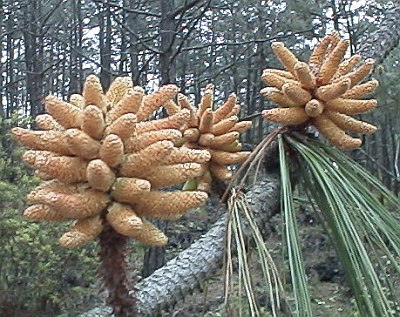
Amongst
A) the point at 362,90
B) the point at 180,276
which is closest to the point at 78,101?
the point at 180,276

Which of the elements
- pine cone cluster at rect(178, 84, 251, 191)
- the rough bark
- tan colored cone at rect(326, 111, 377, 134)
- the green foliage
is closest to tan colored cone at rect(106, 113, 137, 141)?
the rough bark

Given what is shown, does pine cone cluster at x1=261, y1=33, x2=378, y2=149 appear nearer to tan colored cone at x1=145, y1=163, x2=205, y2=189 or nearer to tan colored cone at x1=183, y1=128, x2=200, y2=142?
tan colored cone at x1=183, y1=128, x2=200, y2=142

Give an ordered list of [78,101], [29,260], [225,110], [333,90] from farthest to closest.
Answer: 1. [29,260]
2. [225,110]
3. [333,90]
4. [78,101]

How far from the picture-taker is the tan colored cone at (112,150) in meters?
0.71

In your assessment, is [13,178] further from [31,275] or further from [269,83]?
[269,83]

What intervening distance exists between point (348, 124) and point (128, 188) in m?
0.49

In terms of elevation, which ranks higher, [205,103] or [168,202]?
[205,103]

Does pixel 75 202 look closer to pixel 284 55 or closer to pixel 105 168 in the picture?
pixel 105 168

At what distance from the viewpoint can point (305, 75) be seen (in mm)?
1036

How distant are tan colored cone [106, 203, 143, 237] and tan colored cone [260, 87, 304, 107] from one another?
417 millimetres

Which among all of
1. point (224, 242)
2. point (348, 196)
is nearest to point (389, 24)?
point (348, 196)

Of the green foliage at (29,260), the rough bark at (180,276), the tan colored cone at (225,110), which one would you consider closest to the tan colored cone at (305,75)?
the tan colored cone at (225,110)

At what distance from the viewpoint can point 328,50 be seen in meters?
1.16

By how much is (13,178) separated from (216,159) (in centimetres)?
434
